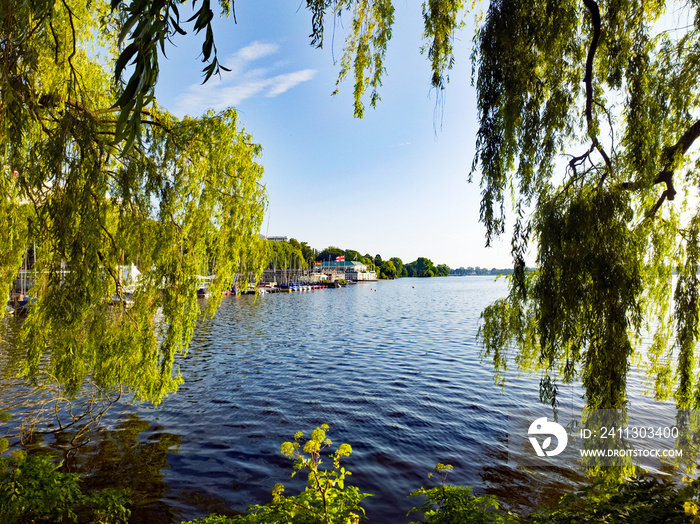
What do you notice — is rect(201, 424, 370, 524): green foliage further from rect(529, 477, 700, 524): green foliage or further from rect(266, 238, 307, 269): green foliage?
rect(266, 238, 307, 269): green foliage

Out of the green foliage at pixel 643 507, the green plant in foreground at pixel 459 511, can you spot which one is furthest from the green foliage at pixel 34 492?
the green foliage at pixel 643 507

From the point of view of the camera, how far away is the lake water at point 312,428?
7031 millimetres

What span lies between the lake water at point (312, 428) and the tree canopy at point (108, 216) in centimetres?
198

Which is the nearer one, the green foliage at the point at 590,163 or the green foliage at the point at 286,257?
the green foliage at the point at 590,163

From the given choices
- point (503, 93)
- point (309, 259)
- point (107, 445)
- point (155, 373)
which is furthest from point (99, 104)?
point (309, 259)

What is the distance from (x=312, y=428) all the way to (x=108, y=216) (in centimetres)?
685

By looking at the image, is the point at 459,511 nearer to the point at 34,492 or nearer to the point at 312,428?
the point at 34,492

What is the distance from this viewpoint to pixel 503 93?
180 inches

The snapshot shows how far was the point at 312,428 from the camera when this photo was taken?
32.3 feet

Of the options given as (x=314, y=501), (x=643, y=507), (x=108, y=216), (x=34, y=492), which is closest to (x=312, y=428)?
(x=314, y=501)

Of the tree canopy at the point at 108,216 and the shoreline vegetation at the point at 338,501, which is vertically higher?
the tree canopy at the point at 108,216

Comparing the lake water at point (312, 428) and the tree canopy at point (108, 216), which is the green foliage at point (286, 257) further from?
the tree canopy at point (108, 216)

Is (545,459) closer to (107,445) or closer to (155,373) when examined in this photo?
(155,373)

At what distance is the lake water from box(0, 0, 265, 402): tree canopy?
77.8 inches
